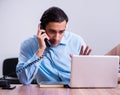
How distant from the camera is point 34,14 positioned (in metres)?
4.32

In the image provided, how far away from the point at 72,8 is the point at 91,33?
0.48 m

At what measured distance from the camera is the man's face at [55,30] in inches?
90.0

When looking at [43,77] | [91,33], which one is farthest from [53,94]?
[91,33]

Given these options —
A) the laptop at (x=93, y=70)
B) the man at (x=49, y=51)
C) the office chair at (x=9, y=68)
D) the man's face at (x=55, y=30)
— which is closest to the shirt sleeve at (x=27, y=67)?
the man at (x=49, y=51)

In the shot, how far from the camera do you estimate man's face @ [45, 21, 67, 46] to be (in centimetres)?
229

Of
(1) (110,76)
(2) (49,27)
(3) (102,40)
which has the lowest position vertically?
(3) (102,40)

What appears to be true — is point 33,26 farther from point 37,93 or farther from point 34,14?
point 37,93

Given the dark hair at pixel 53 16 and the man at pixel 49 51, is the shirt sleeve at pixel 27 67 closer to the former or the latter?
the man at pixel 49 51

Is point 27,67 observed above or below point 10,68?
above

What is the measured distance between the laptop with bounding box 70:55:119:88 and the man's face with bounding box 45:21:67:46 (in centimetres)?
41

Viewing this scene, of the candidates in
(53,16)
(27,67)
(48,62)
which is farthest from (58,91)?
(53,16)

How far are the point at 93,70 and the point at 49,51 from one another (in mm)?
620

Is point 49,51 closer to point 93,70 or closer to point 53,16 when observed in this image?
point 53,16

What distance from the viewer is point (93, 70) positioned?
1.98 metres
